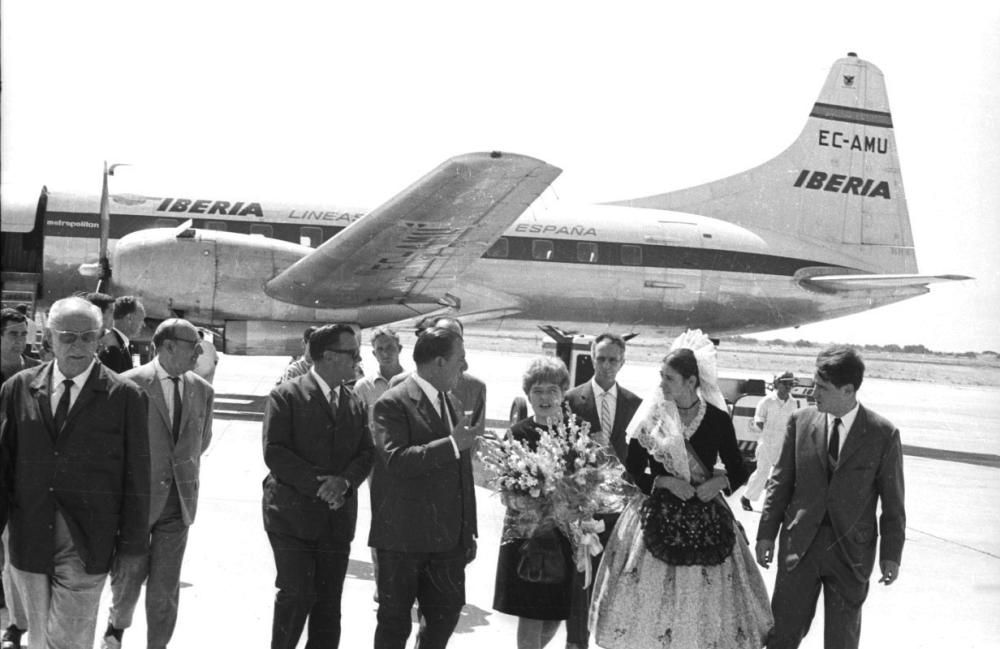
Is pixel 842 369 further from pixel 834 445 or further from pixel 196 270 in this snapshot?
pixel 196 270

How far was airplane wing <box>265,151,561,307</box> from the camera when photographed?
11758 mm

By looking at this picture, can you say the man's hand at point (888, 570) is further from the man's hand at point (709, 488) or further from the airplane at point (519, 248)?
the airplane at point (519, 248)

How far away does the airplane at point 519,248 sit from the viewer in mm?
13172

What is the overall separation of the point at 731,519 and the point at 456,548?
1151mm

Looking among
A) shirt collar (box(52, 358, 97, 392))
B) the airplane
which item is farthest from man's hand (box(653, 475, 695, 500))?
the airplane

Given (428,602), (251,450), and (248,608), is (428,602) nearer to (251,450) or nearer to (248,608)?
(248,608)

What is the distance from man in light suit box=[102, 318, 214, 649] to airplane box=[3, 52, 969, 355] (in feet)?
19.6

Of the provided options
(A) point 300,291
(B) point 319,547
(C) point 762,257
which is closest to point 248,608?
(B) point 319,547

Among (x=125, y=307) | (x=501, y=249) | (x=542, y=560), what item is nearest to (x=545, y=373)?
(x=542, y=560)

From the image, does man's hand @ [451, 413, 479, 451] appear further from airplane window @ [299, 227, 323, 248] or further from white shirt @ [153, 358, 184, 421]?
airplane window @ [299, 227, 323, 248]

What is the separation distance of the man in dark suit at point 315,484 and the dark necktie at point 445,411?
1.42ft

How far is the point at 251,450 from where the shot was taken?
11.1 metres

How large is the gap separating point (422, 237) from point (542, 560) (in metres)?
9.17

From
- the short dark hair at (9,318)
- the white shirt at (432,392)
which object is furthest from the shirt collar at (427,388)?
the short dark hair at (9,318)
